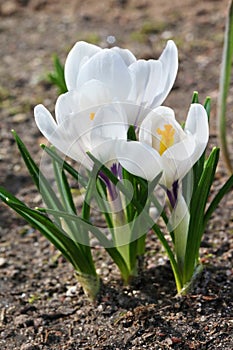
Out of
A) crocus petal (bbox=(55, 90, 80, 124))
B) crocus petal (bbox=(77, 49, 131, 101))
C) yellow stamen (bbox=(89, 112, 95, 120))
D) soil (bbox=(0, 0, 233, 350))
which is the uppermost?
crocus petal (bbox=(77, 49, 131, 101))

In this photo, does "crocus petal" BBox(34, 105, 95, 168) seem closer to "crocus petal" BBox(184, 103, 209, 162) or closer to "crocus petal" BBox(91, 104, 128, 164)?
"crocus petal" BBox(91, 104, 128, 164)

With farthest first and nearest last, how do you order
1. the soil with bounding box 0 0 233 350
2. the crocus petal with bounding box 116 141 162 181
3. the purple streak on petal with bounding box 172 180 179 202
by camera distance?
1. the soil with bounding box 0 0 233 350
2. the purple streak on petal with bounding box 172 180 179 202
3. the crocus petal with bounding box 116 141 162 181

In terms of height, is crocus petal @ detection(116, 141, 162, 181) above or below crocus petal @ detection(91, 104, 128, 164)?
below

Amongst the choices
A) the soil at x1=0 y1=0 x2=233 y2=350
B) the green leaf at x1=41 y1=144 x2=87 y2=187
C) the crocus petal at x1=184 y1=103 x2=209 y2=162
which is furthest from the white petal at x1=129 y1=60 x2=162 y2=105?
the soil at x1=0 y1=0 x2=233 y2=350

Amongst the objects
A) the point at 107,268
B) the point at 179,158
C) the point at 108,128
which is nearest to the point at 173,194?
the point at 179,158

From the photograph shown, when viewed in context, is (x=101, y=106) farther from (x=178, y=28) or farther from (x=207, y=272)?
(x=178, y=28)

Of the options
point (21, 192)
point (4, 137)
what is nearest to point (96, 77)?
point (21, 192)
